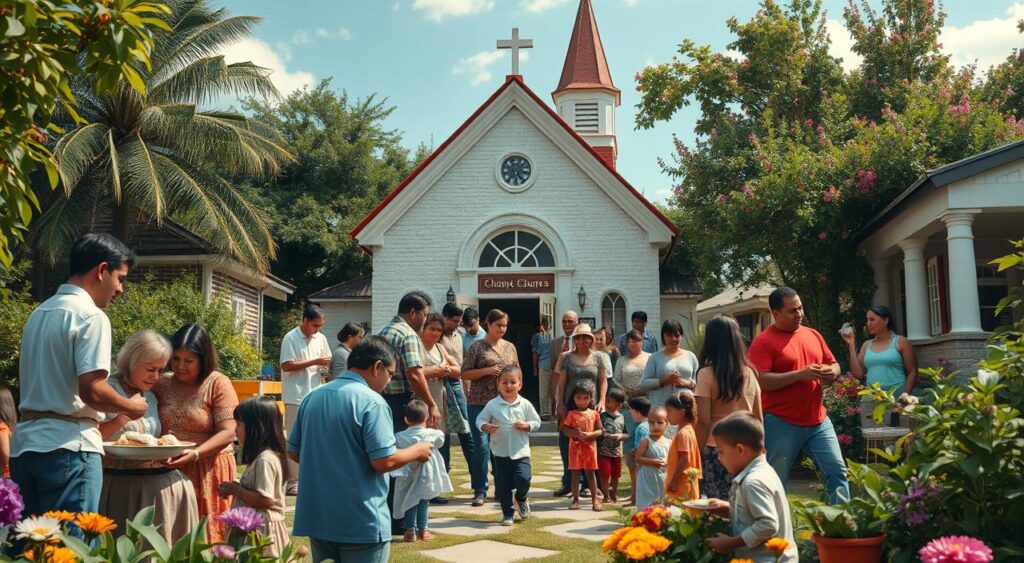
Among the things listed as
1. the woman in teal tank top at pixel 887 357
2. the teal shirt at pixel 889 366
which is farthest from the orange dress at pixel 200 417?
the teal shirt at pixel 889 366

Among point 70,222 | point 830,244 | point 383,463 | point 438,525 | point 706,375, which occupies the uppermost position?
point 70,222

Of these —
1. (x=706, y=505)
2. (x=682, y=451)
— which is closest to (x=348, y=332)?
(x=682, y=451)

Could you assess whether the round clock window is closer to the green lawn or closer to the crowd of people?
the green lawn

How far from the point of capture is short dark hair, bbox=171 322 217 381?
15.0ft

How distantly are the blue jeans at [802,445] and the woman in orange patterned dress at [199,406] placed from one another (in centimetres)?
338

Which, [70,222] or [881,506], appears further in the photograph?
[70,222]

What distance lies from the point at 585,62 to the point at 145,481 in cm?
2763

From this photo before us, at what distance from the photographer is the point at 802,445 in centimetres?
573

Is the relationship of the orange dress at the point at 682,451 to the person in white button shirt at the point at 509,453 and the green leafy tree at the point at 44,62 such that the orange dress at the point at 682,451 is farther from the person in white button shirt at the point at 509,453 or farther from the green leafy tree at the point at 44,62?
the green leafy tree at the point at 44,62

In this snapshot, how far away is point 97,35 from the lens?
3197 mm

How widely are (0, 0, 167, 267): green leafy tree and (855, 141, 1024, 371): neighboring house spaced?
9365mm

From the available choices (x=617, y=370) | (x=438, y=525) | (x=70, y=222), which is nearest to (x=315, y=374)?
(x=438, y=525)

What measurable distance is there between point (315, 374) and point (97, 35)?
6152 millimetres

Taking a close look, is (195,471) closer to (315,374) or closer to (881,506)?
(881,506)
